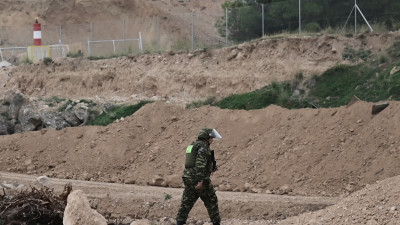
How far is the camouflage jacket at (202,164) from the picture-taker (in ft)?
49.7

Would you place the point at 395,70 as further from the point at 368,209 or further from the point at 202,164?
the point at 368,209

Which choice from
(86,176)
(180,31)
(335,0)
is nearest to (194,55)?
Answer: (335,0)

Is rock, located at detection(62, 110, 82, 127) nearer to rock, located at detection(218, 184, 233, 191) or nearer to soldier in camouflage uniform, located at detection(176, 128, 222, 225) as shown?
rock, located at detection(218, 184, 233, 191)

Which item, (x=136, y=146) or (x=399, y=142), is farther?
(x=136, y=146)

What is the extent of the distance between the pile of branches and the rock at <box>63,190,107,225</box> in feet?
11.1

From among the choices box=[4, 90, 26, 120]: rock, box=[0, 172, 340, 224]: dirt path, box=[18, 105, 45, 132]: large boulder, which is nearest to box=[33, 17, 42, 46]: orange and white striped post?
box=[4, 90, 26, 120]: rock

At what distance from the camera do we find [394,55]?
26.6 metres

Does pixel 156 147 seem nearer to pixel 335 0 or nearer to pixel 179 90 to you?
pixel 179 90

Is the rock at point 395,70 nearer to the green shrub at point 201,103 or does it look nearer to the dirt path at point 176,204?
the green shrub at point 201,103

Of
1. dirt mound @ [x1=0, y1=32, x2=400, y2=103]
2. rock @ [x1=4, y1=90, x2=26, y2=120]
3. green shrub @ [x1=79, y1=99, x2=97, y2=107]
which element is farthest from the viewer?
rock @ [x1=4, y1=90, x2=26, y2=120]

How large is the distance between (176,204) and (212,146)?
4.37m

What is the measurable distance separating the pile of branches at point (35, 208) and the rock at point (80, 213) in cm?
338

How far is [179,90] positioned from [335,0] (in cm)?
673

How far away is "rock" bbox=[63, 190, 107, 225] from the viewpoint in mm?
13938
